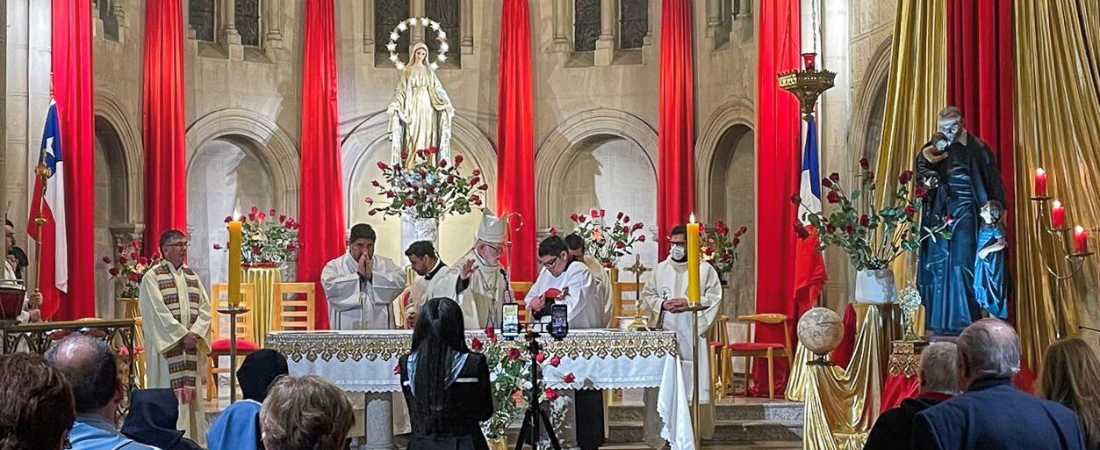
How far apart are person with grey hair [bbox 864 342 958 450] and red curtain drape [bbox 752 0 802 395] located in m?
Result: 8.64

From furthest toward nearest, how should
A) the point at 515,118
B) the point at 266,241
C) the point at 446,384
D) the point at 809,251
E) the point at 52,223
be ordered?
the point at 515,118 → the point at 266,241 → the point at 809,251 → the point at 52,223 → the point at 446,384

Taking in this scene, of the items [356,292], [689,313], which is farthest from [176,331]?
[689,313]

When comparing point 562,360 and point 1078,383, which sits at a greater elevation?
point 1078,383

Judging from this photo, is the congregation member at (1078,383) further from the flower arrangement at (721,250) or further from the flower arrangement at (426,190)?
the flower arrangement at (426,190)

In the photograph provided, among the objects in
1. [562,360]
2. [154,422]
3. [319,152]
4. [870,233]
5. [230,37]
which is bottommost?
[562,360]

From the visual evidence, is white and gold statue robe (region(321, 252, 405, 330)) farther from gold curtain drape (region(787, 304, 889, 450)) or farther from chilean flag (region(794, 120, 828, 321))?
chilean flag (region(794, 120, 828, 321))

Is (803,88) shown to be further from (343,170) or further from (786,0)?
(343,170)

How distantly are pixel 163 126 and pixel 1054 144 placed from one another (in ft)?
32.3

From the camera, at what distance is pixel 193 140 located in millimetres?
16078

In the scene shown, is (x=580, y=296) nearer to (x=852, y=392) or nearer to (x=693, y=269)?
(x=693, y=269)

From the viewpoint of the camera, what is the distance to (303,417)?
10.9ft

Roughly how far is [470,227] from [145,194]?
13.2ft

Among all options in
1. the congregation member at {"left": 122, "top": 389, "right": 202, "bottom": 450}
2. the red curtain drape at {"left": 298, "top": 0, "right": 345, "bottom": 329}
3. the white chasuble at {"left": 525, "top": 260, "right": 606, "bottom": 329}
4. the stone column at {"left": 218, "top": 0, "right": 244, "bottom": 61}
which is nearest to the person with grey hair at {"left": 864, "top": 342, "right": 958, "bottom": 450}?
the congregation member at {"left": 122, "top": 389, "right": 202, "bottom": 450}

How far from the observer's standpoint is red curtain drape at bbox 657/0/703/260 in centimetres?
1617
